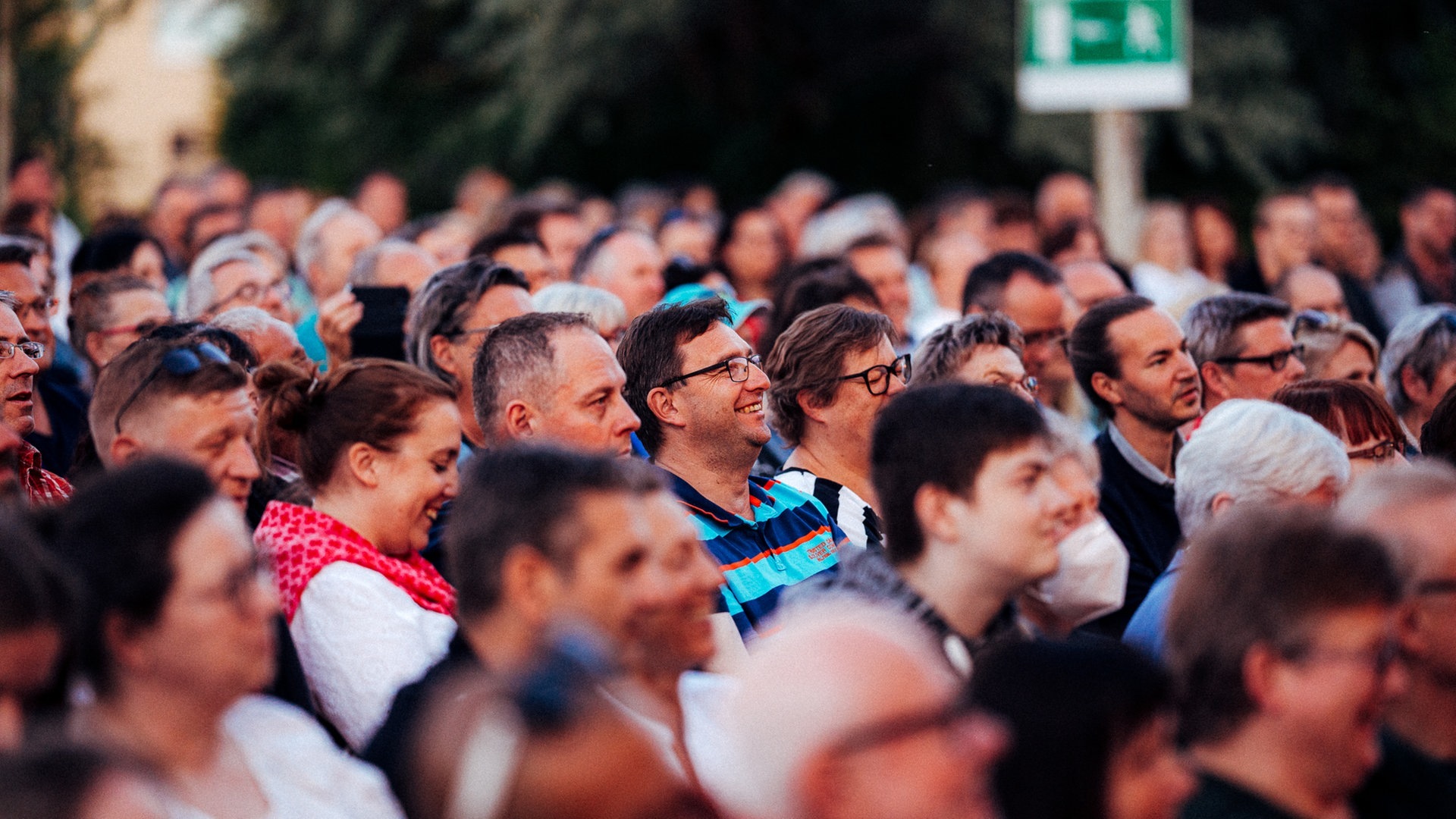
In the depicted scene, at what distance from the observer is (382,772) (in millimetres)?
3125

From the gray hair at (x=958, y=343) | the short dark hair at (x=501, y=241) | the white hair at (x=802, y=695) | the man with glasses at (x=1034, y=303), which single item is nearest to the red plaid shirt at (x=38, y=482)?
the white hair at (x=802, y=695)

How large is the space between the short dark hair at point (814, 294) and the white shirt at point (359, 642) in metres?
2.89

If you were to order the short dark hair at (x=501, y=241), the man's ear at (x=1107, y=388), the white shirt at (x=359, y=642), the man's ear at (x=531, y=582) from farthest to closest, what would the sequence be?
the short dark hair at (x=501, y=241), the man's ear at (x=1107, y=388), the white shirt at (x=359, y=642), the man's ear at (x=531, y=582)

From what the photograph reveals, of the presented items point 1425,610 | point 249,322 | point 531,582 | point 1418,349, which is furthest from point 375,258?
point 1425,610

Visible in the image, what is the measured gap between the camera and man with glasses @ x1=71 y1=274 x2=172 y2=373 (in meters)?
6.01

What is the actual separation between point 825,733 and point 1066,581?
2.02 meters

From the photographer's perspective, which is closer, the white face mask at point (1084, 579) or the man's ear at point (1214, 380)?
the white face mask at point (1084, 579)

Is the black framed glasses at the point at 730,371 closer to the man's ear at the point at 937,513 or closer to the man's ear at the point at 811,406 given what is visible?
the man's ear at the point at 811,406

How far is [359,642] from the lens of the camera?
11.9 feet

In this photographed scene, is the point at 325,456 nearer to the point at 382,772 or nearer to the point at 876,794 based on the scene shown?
the point at 382,772

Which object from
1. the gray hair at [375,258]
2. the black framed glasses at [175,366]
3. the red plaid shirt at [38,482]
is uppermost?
the black framed glasses at [175,366]

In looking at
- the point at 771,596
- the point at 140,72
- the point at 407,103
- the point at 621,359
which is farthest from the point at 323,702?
the point at 140,72

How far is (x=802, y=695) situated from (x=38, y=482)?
2.69 m

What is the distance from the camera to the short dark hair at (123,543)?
2742mm
